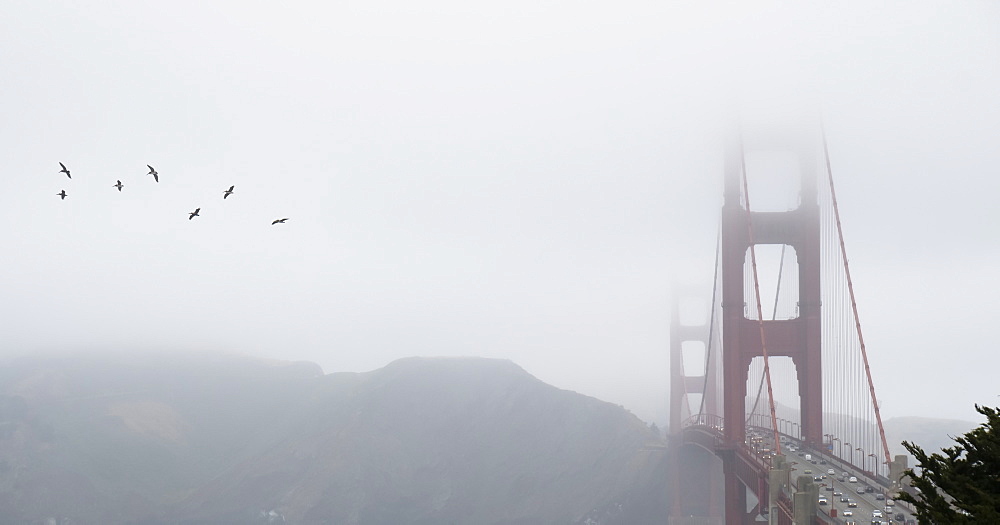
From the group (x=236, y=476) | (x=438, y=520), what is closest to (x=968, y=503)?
(x=438, y=520)

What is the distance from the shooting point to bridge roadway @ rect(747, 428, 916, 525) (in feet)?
93.7

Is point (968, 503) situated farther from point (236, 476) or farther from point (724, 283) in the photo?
point (236, 476)

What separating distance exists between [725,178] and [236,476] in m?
152

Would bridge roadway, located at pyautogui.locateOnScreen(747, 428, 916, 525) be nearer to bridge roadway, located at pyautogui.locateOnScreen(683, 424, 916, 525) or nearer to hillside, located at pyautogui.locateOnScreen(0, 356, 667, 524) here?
bridge roadway, located at pyautogui.locateOnScreen(683, 424, 916, 525)

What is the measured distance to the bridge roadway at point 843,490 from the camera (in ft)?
93.7

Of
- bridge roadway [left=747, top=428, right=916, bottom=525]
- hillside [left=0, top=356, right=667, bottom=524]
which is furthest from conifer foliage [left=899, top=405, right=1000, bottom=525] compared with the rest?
hillside [left=0, top=356, right=667, bottom=524]

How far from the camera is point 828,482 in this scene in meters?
36.3

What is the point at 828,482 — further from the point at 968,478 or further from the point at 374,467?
the point at 374,467

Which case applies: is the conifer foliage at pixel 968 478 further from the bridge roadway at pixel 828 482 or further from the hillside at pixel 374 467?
the hillside at pixel 374 467

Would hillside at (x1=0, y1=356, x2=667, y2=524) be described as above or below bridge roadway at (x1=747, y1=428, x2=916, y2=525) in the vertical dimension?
below

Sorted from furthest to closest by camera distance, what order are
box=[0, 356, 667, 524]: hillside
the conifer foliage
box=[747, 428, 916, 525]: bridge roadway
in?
box=[0, 356, 667, 524]: hillside
box=[747, 428, 916, 525]: bridge roadway
the conifer foliage

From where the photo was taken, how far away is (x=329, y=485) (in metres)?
168

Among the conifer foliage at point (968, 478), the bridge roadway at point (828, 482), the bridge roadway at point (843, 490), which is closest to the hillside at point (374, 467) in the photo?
the bridge roadway at point (828, 482)

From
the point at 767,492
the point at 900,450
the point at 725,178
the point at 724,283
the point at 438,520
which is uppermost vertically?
the point at 725,178
